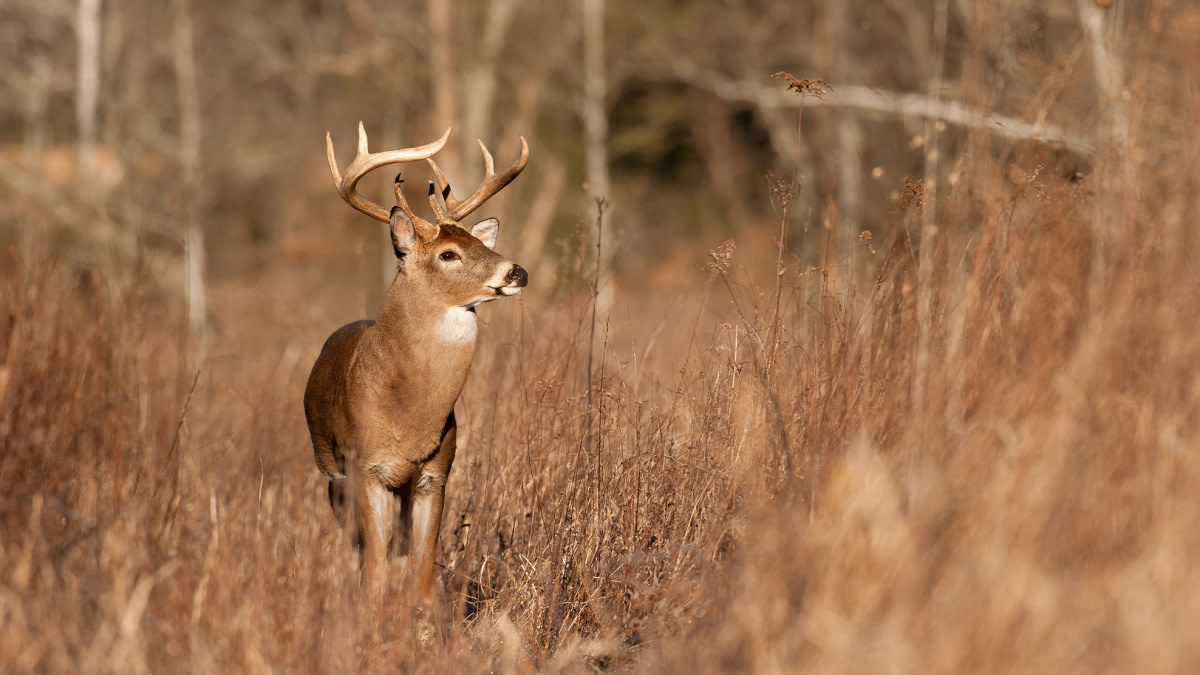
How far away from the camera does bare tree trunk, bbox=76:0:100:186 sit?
690 inches

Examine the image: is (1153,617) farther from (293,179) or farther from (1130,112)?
(293,179)

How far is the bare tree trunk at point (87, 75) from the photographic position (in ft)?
57.5

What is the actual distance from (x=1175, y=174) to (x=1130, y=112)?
0.29 meters

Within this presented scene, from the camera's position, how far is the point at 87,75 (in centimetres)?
1753

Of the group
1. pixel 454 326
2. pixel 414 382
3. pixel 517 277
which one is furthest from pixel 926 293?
pixel 414 382

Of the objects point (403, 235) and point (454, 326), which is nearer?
point (454, 326)

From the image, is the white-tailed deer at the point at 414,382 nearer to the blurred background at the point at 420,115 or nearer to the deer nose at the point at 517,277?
the deer nose at the point at 517,277

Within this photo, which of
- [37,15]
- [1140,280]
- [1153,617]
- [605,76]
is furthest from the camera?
[605,76]

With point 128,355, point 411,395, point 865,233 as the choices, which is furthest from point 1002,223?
point 128,355

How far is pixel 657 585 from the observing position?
401 centimetres

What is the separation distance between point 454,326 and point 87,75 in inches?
589

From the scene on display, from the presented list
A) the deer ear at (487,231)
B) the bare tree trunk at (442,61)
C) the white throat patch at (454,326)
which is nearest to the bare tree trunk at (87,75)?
the bare tree trunk at (442,61)

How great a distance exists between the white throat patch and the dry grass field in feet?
1.37

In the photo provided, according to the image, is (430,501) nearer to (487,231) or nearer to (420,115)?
(487,231)
